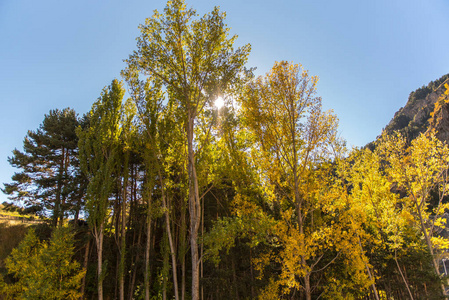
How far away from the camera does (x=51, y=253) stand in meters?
10.6

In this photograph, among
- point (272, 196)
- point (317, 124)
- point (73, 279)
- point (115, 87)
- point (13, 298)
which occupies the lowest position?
point (13, 298)

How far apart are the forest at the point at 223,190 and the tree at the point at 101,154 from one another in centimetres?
6

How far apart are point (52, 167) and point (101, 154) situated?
545 centimetres

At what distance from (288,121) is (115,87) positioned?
1138 centimetres

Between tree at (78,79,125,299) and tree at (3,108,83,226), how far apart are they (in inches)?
83.5

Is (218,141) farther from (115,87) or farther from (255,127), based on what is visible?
(115,87)

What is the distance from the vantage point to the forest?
811cm

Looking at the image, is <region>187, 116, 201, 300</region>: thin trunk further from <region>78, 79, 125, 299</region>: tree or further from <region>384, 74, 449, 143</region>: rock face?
<region>384, 74, 449, 143</region>: rock face

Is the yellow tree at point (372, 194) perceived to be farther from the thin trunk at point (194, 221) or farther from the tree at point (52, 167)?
the tree at point (52, 167)

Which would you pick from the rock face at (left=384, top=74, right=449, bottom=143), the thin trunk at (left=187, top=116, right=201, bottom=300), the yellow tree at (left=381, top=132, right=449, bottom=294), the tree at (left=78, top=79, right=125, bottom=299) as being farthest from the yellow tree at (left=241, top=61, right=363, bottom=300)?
the rock face at (left=384, top=74, right=449, bottom=143)

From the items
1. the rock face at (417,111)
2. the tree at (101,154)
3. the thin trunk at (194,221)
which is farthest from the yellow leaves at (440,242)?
the rock face at (417,111)

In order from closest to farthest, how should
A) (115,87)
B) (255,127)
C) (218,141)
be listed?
(255,127) < (218,141) < (115,87)

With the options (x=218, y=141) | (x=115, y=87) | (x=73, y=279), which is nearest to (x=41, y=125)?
(x=115, y=87)

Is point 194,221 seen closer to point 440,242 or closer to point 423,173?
point 423,173
